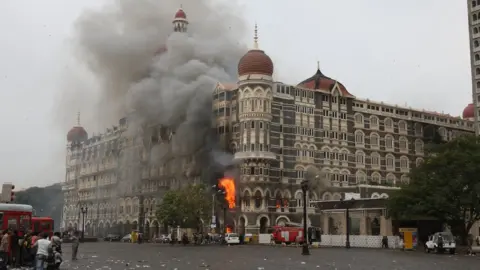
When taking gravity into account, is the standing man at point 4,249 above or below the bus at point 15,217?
below

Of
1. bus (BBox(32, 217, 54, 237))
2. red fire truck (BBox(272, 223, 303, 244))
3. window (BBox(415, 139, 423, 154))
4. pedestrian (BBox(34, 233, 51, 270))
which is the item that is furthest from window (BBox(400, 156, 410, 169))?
pedestrian (BBox(34, 233, 51, 270))

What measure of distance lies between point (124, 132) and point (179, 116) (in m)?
23.9

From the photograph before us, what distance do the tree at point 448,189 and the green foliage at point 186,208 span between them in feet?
103

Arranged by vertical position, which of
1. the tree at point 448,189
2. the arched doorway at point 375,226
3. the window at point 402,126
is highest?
the window at point 402,126

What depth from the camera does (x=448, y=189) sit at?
163 feet

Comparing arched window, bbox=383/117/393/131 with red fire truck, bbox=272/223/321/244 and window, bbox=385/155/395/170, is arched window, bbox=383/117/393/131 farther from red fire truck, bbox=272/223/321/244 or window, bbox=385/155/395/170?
red fire truck, bbox=272/223/321/244

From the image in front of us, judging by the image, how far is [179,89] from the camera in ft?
306

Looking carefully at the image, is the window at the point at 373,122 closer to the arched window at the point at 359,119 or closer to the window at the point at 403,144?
the arched window at the point at 359,119

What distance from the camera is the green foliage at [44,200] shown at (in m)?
167

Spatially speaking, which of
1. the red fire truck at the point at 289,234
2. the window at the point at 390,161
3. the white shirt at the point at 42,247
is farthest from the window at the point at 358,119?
the white shirt at the point at 42,247

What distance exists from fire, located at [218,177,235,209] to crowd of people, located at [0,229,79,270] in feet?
190

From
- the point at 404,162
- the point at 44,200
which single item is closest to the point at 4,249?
the point at 404,162

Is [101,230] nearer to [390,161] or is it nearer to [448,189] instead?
[390,161]

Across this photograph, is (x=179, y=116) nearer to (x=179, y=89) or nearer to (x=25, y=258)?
(x=179, y=89)
